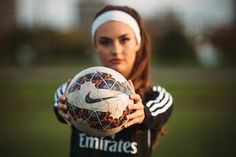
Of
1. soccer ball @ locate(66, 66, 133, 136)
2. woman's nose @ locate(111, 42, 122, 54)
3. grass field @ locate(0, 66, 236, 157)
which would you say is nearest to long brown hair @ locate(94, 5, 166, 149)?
woman's nose @ locate(111, 42, 122, 54)

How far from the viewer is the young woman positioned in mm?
3633

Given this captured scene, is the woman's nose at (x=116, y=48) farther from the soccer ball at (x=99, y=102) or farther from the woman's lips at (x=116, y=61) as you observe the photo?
the soccer ball at (x=99, y=102)

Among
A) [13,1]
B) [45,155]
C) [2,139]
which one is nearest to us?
[45,155]

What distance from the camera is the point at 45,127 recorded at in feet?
34.6

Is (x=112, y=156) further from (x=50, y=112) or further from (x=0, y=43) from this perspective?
(x=0, y=43)

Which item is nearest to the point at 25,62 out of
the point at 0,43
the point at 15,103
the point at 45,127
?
the point at 0,43

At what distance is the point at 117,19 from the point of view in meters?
3.91

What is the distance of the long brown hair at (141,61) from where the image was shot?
3951 mm

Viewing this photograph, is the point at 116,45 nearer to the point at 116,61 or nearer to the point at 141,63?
the point at 116,61

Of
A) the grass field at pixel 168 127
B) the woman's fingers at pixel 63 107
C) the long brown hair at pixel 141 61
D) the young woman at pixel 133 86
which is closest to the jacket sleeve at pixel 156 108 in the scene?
the young woman at pixel 133 86

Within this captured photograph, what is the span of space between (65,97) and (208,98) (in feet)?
43.5

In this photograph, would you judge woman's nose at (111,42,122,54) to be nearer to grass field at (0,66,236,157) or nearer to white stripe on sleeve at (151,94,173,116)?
white stripe on sleeve at (151,94,173,116)

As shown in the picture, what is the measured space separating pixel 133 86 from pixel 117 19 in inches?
27.7

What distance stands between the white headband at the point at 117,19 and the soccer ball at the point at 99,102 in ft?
2.49
